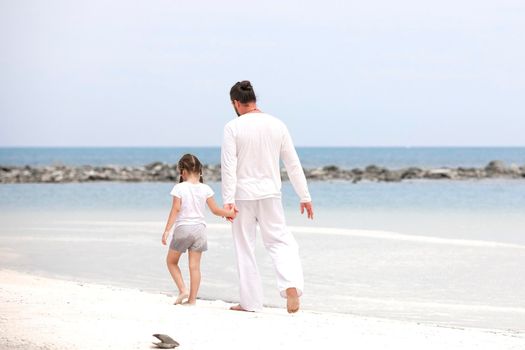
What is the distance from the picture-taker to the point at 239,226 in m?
7.36

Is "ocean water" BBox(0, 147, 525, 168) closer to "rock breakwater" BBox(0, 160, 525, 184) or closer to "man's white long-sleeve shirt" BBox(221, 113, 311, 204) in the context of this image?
"rock breakwater" BBox(0, 160, 525, 184)

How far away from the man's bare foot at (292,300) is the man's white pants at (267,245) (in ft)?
0.12

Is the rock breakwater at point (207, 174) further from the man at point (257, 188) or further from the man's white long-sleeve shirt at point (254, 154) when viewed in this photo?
the man's white long-sleeve shirt at point (254, 154)

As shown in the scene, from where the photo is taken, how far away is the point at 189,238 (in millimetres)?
7629

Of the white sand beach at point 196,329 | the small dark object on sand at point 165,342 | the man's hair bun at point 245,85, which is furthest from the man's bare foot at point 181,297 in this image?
the small dark object on sand at point 165,342

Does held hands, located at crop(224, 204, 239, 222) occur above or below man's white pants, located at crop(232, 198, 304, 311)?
above

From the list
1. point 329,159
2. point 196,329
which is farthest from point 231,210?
point 329,159

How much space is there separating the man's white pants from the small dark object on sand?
176 centimetres

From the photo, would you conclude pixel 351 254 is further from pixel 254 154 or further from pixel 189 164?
pixel 254 154

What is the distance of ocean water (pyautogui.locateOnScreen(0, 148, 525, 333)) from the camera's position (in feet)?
Result: 29.0

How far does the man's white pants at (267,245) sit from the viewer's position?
288 inches

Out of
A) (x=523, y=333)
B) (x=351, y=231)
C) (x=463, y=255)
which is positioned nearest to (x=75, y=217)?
(x=351, y=231)

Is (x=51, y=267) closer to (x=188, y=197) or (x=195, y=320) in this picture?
(x=188, y=197)

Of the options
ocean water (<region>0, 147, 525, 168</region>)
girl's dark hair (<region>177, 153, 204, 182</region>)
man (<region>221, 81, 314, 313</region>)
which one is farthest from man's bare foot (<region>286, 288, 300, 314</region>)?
ocean water (<region>0, 147, 525, 168</region>)
